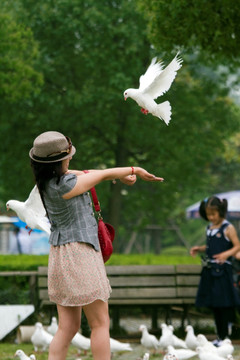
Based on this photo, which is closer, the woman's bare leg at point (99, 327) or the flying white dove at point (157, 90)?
the woman's bare leg at point (99, 327)

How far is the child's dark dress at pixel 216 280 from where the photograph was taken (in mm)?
7164

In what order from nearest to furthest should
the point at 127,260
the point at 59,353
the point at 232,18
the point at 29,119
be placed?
the point at 59,353 → the point at 232,18 → the point at 127,260 → the point at 29,119

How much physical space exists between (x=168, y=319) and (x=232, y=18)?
339cm

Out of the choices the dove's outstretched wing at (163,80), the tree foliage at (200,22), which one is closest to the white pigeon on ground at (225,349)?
the dove's outstretched wing at (163,80)

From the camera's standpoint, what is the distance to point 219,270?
23.9 feet

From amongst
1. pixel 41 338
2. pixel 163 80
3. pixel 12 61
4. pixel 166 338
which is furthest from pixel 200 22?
pixel 12 61

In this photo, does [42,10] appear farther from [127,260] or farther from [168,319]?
[168,319]

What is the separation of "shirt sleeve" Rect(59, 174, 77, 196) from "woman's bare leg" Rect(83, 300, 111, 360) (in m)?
0.68

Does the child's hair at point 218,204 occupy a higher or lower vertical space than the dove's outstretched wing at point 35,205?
higher

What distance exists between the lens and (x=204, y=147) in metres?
16.5

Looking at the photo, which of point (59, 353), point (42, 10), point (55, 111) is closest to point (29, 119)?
point (55, 111)

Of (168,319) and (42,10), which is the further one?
(42,10)

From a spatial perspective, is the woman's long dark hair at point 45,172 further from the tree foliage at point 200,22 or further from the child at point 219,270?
the tree foliage at point 200,22

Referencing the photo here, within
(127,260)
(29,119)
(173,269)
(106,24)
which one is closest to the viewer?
(173,269)
